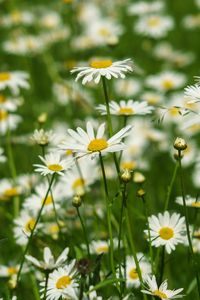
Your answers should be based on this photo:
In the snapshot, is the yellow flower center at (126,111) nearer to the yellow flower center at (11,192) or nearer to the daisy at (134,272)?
the daisy at (134,272)

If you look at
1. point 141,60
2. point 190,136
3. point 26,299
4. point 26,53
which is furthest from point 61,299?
point 141,60

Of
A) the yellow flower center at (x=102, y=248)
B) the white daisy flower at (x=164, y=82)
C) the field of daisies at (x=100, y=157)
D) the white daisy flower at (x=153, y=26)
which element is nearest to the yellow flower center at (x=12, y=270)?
the field of daisies at (x=100, y=157)

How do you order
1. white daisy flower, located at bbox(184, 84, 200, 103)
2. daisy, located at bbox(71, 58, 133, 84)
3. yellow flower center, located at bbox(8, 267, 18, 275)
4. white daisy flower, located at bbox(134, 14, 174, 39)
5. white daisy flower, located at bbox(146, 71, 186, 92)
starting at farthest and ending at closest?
white daisy flower, located at bbox(134, 14, 174, 39)
white daisy flower, located at bbox(146, 71, 186, 92)
yellow flower center, located at bbox(8, 267, 18, 275)
daisy, located at bbox(71, 58, 133, 84)
white daisy flower, located at bbox(184, 84, 200, 103)

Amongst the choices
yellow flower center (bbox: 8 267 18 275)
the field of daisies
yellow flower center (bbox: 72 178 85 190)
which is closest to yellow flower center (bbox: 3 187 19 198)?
the field of daisies

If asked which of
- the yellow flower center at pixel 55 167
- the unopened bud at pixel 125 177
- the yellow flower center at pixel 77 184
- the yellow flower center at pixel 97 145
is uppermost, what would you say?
the yellow flower center at pixel 97 145

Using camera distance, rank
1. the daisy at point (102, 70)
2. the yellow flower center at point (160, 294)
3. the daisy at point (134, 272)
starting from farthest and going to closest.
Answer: the daisy at point (134, 272), the daisy at point (102, 70), the yellow flower center at point (160, 294)

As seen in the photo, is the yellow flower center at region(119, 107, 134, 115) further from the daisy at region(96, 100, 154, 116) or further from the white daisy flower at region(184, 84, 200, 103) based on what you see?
the white daisy flower at region(184, 84, 200, 103)
